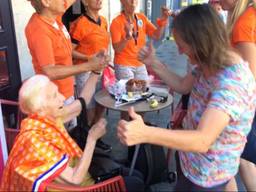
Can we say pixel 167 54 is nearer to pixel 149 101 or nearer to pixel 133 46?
pixel 133 46

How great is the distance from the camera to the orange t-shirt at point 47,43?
6.16ft

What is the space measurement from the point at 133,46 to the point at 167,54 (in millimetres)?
5120

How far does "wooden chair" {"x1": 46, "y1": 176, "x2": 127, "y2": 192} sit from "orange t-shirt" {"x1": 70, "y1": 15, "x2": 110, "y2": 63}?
1.75 m

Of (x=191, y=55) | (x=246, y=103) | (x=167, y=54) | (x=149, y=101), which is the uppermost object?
(x=191, y=55)

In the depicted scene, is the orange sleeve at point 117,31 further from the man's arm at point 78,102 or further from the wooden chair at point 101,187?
the wooden chair at point 101,187

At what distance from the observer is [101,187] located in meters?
1.45

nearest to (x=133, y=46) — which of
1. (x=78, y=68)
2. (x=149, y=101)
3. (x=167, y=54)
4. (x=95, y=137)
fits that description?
(x=149, y=101)

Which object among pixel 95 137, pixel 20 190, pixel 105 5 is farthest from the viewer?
pixel 105 5

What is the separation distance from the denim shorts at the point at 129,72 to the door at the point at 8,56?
109 centimetres

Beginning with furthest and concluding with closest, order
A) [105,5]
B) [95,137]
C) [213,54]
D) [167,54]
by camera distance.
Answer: [167,54] → [105,5] → [95,137] → [213,54]

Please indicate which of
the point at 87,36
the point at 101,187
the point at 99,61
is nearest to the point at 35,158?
the point at 101,187

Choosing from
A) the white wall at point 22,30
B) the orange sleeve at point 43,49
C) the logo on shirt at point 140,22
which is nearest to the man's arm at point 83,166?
the orange sleeve at point 43,49

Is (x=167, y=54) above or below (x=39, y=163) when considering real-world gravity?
below

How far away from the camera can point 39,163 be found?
1242 mm
